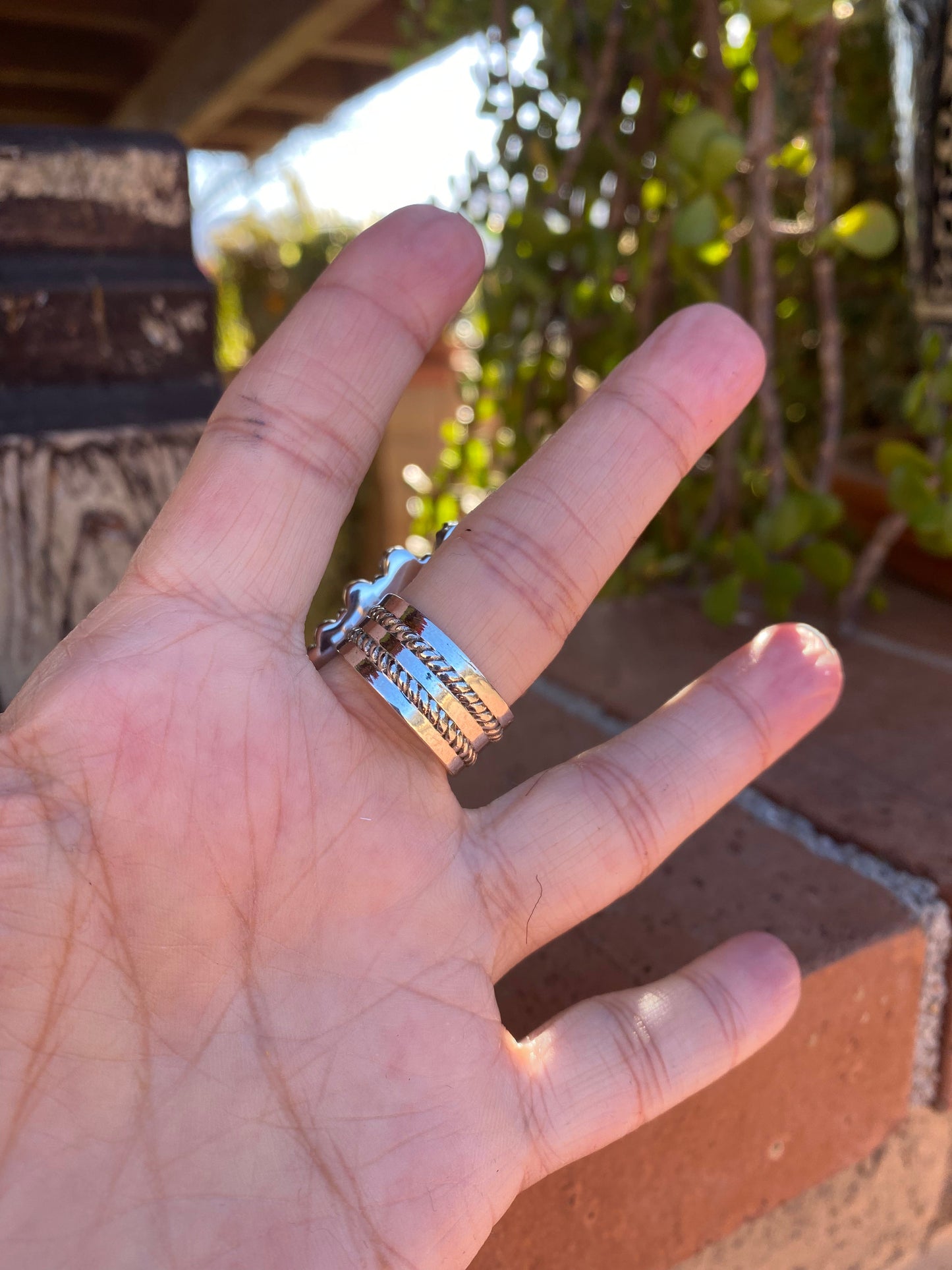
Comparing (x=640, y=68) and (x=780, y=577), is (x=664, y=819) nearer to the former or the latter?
(x=780, y=577)

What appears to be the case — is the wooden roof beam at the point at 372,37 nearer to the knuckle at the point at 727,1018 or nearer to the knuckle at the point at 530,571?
the knuckle at the point at 530,571

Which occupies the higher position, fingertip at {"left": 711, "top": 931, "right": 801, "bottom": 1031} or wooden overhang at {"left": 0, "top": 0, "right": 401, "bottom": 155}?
wooden overhang at {"left": 0, "top": 0, "right": 401, "bottom": 155}

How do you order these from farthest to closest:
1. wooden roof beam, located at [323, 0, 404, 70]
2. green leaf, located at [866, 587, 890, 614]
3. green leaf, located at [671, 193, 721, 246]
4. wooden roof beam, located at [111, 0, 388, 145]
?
wooden roof beam, located at [323, 0, 404, 70] < wooden roof beam, located at [111, 0, 388, 145] < green leaf, located at [866, 587, 890, 614] < green leaf, located at [671, 193, 721, 246]

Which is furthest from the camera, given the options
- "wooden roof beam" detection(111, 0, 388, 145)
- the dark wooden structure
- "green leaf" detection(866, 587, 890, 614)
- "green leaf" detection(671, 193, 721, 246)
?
"wooden roof beam" detection(111, 0, 388, 145)

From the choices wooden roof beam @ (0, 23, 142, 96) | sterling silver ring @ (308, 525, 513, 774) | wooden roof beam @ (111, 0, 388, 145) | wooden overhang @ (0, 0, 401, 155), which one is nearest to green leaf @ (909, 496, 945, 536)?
sterling silver ring @ (308, 525, 513, 774)

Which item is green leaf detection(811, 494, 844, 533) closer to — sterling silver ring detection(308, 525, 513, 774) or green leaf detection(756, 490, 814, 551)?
green leaf detection(756, 490, 814, 551)

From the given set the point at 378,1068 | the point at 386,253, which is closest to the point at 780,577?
the point at 386,253

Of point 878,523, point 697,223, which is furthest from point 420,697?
point 878,523
